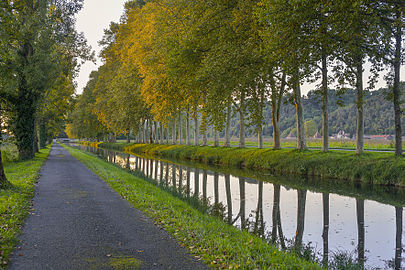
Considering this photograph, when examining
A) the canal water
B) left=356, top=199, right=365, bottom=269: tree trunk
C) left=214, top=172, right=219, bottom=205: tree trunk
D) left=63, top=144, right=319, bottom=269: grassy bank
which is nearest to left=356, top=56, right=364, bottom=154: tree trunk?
the canal water

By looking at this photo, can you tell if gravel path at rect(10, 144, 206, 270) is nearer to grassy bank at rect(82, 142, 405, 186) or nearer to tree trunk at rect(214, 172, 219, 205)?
tree trunk at rect(214, 172, 219, 205)

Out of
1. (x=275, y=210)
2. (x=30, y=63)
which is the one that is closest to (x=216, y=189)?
(x=275, y=210)

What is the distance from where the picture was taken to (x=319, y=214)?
427 inches

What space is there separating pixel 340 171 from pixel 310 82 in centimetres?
653

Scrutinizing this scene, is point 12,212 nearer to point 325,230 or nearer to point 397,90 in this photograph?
point 325,230

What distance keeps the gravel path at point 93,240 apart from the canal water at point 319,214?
295 cm

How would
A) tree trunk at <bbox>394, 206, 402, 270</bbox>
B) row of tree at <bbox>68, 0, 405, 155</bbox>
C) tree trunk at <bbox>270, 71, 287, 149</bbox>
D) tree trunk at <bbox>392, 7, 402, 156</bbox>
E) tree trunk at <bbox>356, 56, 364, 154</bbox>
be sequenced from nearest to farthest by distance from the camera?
1. tree trunk at <bbox>394, 206, 402, 270</bbox>
2. row of tree at <bbox>68, 0, 405, 155</bbox>
3. tree trunk at <bbox>392, 7, 402, 156</bbox>
4. tree trunk at <bbox>356, 56, 364, 154</bbox>
5. tree trunk at <bbox>270, 71, 287, 149</bbox>

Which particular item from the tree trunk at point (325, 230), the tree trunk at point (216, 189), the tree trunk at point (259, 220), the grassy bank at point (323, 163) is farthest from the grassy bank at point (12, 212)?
the grassy bank at point (323, 163)

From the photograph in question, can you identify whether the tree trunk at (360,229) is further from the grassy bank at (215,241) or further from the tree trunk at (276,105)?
the tree trunk at (276,105)

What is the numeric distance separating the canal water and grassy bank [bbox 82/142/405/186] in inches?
42.8

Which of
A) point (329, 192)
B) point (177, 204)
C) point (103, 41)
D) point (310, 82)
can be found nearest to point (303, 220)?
point (177, 204)

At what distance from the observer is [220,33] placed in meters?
19.8

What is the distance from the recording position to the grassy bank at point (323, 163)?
16.5 m

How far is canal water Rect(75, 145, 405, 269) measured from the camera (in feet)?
24.4
